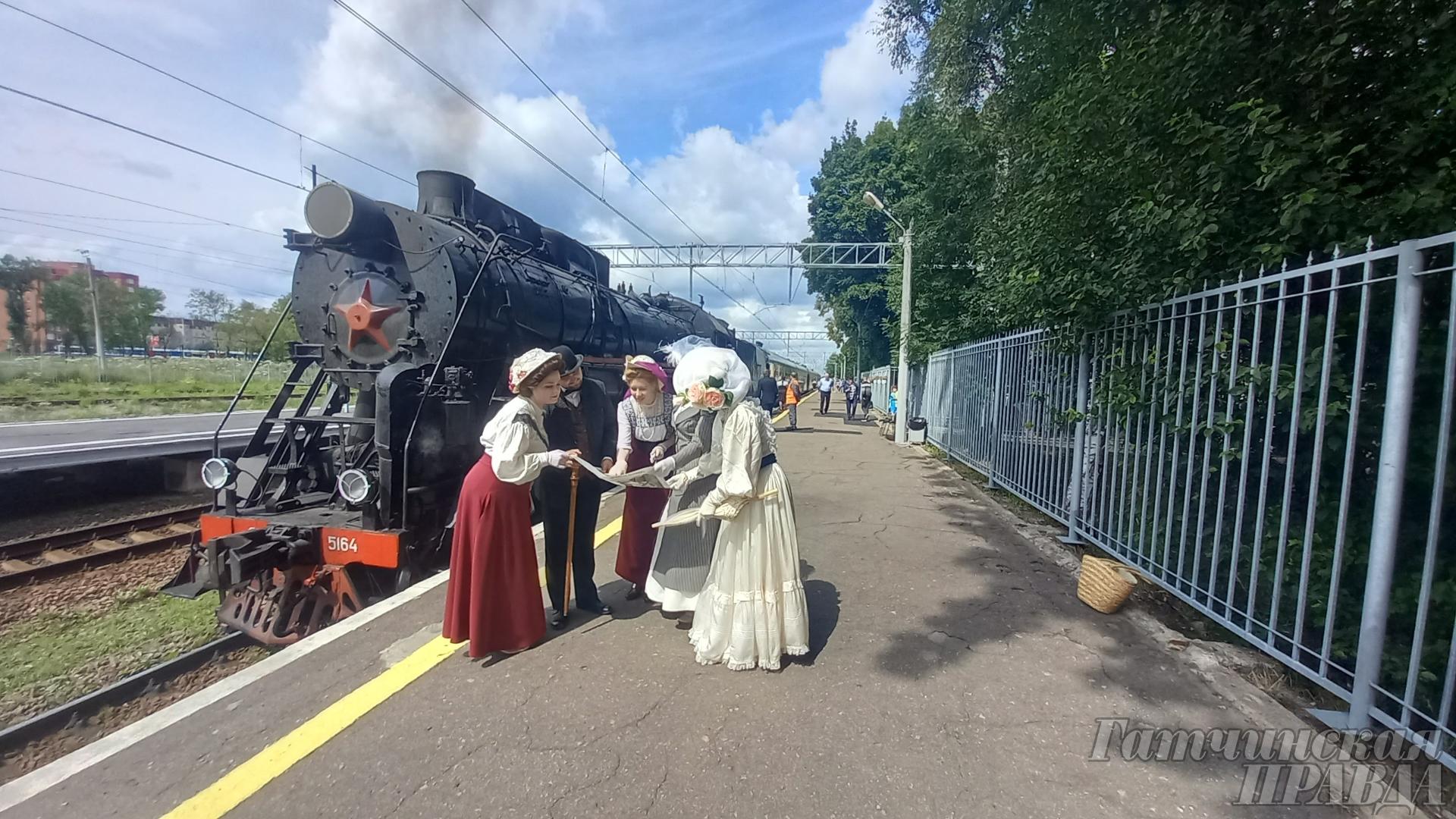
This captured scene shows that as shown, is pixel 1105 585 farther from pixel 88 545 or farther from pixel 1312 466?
pixel 88 545

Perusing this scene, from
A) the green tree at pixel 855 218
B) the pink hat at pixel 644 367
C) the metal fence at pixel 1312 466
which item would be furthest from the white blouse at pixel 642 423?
the green tree at pixel 855 218

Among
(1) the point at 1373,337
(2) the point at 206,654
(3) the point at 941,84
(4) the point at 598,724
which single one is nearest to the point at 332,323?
(2) the point at 206,654

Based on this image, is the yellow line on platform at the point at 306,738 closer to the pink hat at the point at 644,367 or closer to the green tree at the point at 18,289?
the pink hat at the point at 644,367

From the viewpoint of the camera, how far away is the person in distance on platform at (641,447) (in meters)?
3.89

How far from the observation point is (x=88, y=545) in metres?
6.53

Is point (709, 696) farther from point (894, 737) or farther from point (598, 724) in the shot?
point (894, 737)

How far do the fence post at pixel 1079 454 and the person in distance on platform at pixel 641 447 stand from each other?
337 cm

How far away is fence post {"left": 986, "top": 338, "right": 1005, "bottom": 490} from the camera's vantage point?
790 cm

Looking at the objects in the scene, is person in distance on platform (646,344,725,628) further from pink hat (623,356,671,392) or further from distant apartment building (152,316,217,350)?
distant apartment building (152,316,217,350)

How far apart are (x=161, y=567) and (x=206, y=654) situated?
3000mm

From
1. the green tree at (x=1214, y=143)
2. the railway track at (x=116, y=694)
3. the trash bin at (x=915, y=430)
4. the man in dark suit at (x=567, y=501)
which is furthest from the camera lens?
the trash bin at (x=915, y=430)

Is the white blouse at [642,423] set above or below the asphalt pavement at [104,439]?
above

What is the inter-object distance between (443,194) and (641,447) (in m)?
3.99

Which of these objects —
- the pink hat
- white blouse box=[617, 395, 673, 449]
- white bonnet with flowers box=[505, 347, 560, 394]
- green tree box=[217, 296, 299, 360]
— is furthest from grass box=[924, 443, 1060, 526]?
green tree box=[217, 296, 299, 360]
